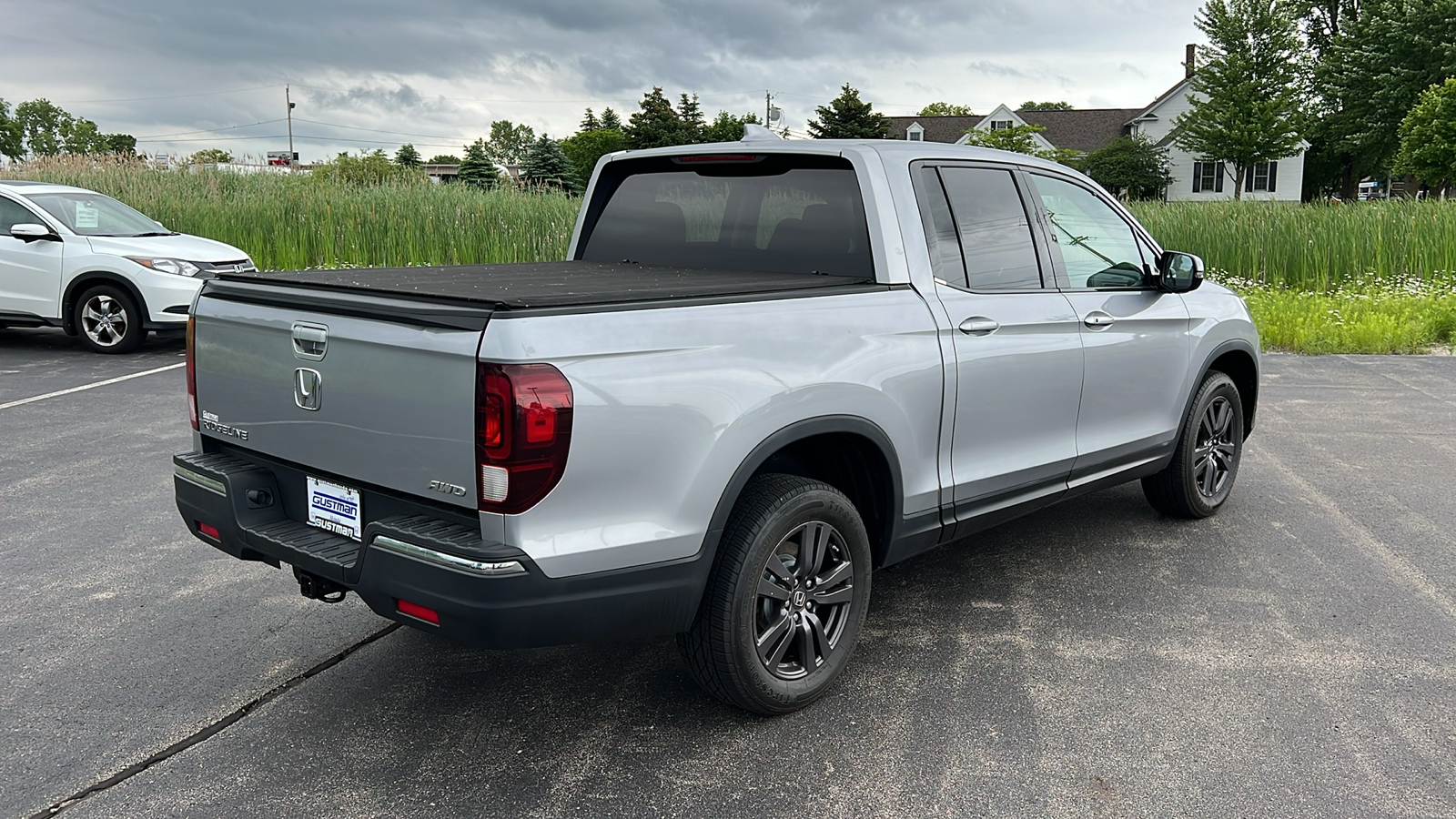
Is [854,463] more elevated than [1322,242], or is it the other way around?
[1322,242]

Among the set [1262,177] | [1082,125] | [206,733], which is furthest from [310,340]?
[1082,125]

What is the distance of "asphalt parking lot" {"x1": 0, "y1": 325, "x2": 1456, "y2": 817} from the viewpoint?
10.2ft

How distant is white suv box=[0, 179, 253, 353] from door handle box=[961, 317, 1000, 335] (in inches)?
379

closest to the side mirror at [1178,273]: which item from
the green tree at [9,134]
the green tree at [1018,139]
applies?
the green tree at [1018,139]

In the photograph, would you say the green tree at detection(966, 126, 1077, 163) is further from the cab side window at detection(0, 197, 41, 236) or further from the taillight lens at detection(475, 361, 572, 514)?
the taillight lens at detection(475, 361, 572, 514)

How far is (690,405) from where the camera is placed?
10.0 ft

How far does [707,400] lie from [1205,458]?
3651mm

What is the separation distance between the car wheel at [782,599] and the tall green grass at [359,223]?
13660 mm

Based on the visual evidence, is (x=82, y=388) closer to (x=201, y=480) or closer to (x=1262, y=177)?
(x=201, y=480)

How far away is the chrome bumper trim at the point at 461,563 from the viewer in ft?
9.22

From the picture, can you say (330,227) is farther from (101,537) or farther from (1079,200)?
(1079,200)

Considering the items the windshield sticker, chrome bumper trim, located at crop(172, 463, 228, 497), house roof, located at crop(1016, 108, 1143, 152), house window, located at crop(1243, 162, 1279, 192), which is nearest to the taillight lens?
chrome bumper trim, located at crop(172, 463, 228, 497)

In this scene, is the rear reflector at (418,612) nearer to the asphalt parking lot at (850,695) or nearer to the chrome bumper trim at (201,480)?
the asphalt parking lot at (850,695)

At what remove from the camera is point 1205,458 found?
18.9 ft
